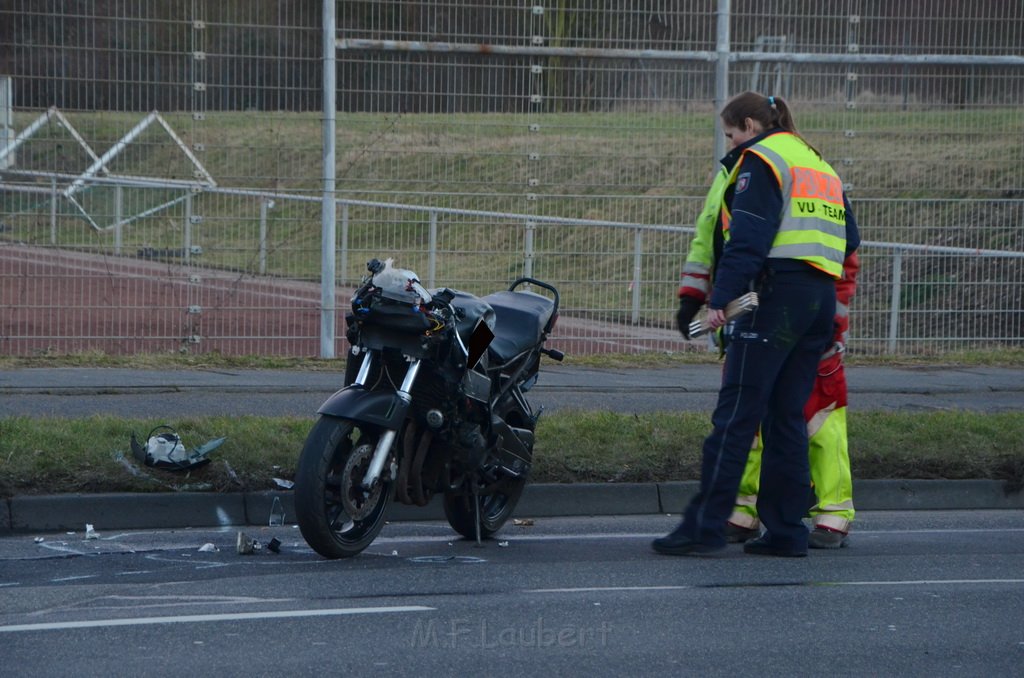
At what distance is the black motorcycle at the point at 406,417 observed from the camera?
6484mm

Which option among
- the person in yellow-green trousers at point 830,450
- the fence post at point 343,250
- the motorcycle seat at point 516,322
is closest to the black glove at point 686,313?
the person in yellow-green trousers at point 830,450

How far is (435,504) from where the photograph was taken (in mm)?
8094

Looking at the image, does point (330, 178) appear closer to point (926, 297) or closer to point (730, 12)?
point (730, 12)

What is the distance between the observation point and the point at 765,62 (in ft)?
44.6

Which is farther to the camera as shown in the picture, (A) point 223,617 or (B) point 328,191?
(B) point 328,191

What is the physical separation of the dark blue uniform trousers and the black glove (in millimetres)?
210

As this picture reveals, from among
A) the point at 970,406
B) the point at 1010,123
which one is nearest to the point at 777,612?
the point at 970,406

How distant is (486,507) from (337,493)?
1.09 metres

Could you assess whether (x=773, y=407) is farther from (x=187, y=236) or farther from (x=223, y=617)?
(x=187, y=236)

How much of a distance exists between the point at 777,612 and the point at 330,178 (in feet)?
24.6

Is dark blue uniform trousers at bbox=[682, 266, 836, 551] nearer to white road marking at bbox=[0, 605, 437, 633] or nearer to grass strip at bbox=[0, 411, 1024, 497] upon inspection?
grass strip at bbox=[0, 411, 1024, 497]

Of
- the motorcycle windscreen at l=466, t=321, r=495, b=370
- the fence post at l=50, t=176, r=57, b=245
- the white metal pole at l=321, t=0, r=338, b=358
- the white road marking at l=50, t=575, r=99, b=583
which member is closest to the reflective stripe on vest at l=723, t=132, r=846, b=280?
the motorcycle windscreen at l=466, t=321, r=495, b=370

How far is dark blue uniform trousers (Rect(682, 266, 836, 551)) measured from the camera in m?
6.88

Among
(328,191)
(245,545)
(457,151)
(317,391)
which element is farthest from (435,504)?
(457,151)
